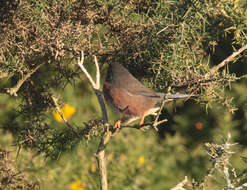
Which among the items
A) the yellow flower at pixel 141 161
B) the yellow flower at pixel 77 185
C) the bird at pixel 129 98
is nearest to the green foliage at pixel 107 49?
the bird at pixel 129 98

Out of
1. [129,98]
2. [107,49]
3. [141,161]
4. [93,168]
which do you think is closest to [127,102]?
[129,98]

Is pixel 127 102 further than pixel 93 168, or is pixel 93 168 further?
pixel 93 168

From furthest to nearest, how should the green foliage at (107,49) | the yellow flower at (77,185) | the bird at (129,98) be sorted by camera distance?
1. the yellow flower at (77,185)
2. the bird at (129,98)
3. the green foliage at (107,49)

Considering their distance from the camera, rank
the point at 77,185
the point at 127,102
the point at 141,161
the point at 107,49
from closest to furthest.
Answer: the point at 107,49, the point at 127,102, the point at 77,185, the point at 141,161

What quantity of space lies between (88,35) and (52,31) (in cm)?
17

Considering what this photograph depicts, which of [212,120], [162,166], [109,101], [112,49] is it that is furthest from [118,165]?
[112,49]

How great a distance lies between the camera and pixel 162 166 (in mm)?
5188

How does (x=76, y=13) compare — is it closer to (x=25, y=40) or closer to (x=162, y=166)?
(x=25, y=40)

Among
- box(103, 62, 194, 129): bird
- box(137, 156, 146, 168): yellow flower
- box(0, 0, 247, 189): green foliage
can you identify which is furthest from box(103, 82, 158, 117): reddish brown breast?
box(137, 156, 146, 168): yellow flower

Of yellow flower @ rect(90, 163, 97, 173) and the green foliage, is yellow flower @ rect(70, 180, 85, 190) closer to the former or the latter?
yellow flower @ rect(90, 163, 97, 173)

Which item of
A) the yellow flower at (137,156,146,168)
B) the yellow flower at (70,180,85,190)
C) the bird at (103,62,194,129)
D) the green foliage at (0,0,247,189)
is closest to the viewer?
the green foliage at (0,0,247,189)

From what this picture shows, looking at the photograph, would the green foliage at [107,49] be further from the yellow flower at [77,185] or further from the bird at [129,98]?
the yellow flower at [77,185]

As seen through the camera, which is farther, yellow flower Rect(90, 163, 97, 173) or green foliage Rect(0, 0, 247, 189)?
yellow flower Rect(90, 163, 97, 173)

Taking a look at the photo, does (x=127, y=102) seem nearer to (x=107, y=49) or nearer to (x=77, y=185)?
(x=107, y=49)
